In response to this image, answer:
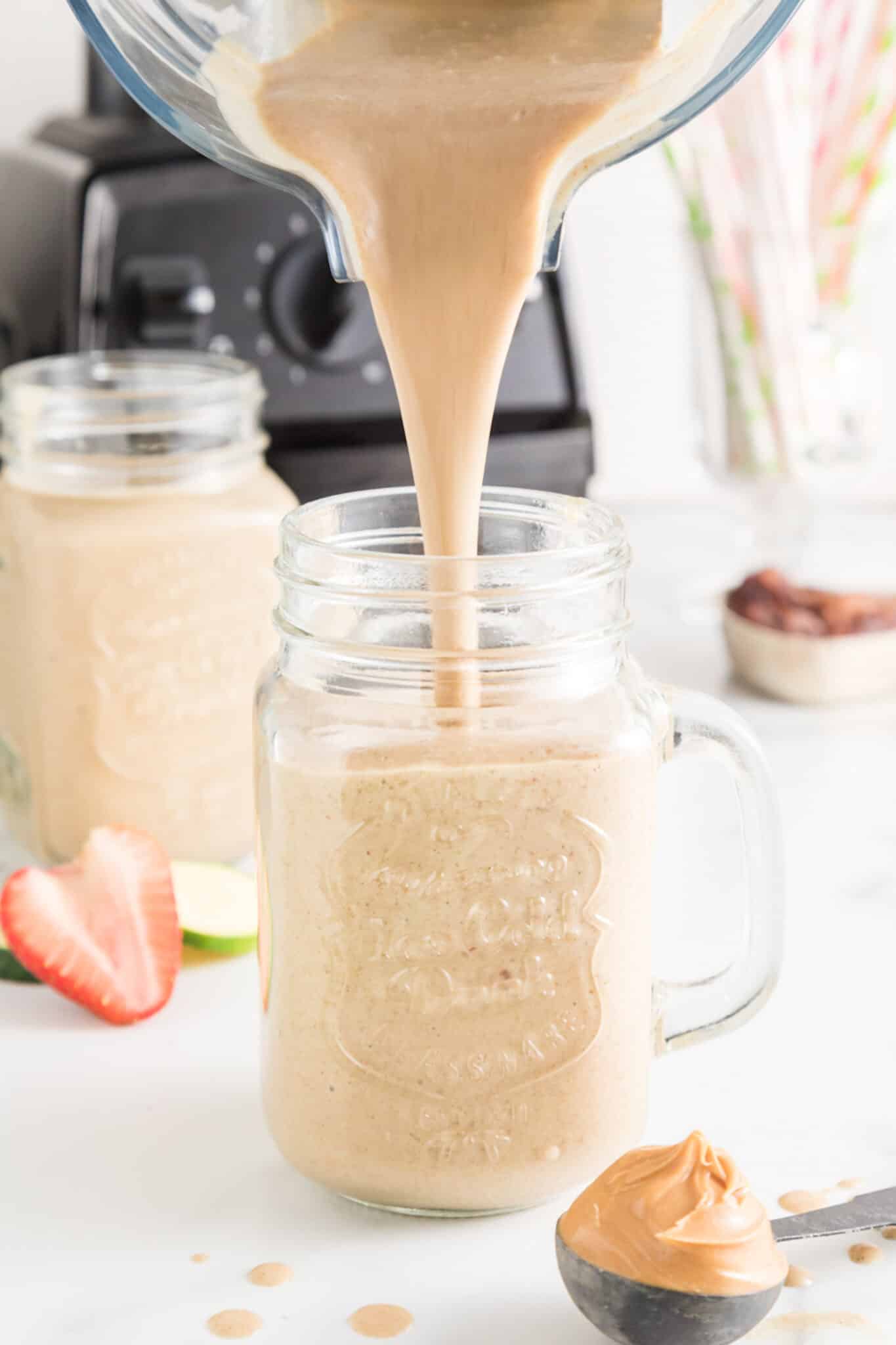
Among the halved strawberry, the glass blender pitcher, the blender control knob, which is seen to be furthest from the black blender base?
the glass blender pitcher

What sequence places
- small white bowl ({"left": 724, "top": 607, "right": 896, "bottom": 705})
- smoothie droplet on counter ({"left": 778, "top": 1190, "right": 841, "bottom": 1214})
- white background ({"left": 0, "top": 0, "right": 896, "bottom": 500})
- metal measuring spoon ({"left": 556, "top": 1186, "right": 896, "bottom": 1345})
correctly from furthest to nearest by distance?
white background ({"left": 0, "top": 0, "right": 896, "bottom": 500}), small white bowl ({"left": 724, "top": 607, "right": 896, "bottom": 705}), smoothie droplet on counter ({"left": 778, "top": 1190, "right": 841, "bottom": 1214}), metal measuring spoon ({"left": 556, "top": 1186, "right": 896, "bottom": 1345})

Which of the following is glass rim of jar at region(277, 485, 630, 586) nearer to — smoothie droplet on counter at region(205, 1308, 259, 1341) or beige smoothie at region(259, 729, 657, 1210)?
beige smoothie at region(259, 729, 657, 1210)

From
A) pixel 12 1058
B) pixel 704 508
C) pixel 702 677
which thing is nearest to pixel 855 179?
pixel 702 677

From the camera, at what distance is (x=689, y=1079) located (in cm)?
72

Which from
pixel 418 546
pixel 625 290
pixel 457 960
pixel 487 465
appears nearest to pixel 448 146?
pixel 418 546

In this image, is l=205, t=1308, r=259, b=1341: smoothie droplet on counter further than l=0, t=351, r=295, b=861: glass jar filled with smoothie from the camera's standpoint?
No

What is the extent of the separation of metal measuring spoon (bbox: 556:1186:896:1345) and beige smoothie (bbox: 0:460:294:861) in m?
0.43

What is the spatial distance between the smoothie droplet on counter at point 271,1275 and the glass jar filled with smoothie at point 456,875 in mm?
40

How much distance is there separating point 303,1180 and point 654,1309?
18 centimetres

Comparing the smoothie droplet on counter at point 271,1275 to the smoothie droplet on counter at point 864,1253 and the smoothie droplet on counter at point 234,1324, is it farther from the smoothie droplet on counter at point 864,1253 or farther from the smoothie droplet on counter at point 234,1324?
the smoothie droplet on counter at point 864,1253

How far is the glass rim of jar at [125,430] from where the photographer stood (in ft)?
3.00

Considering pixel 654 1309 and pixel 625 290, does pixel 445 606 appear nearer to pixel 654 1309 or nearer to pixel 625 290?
pixel 654 1309

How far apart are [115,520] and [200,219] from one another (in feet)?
1.19

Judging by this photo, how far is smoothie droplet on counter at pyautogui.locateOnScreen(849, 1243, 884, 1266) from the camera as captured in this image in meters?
0.59
